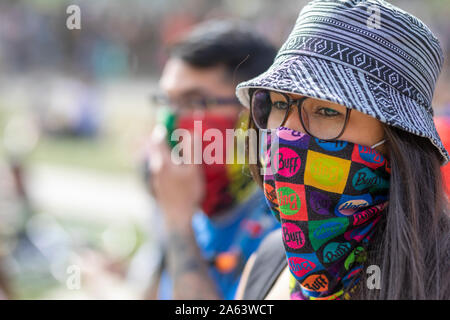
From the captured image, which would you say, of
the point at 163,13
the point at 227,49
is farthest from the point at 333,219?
the point at 163,13

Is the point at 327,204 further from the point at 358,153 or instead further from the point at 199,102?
the point at 199,102

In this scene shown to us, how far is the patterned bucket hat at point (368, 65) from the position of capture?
1.38 metres

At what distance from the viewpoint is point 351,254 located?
148 cm

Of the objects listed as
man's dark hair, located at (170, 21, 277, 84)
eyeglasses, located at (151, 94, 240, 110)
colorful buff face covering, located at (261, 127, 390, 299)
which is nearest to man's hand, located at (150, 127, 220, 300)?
eyeglasses, located at (151, 94, 240, 110)

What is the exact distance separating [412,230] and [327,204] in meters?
0.24

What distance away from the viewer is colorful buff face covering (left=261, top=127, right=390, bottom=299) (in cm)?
144

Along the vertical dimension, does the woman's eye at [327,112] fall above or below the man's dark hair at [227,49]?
below

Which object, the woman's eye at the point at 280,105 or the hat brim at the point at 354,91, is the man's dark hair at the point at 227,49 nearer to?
the woman's eye at the point at 280,105

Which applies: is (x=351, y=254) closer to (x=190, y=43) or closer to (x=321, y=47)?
(x=321, y=47)

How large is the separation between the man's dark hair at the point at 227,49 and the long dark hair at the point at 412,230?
144 centimetres

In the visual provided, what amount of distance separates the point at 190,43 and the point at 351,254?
1759mm

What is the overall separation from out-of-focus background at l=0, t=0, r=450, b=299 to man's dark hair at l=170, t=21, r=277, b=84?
752 millimetres

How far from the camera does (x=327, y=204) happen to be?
4.79 feet

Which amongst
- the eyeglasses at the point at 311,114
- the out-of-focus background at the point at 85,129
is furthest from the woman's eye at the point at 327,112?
the out-of-focus background at the point at 85,129
